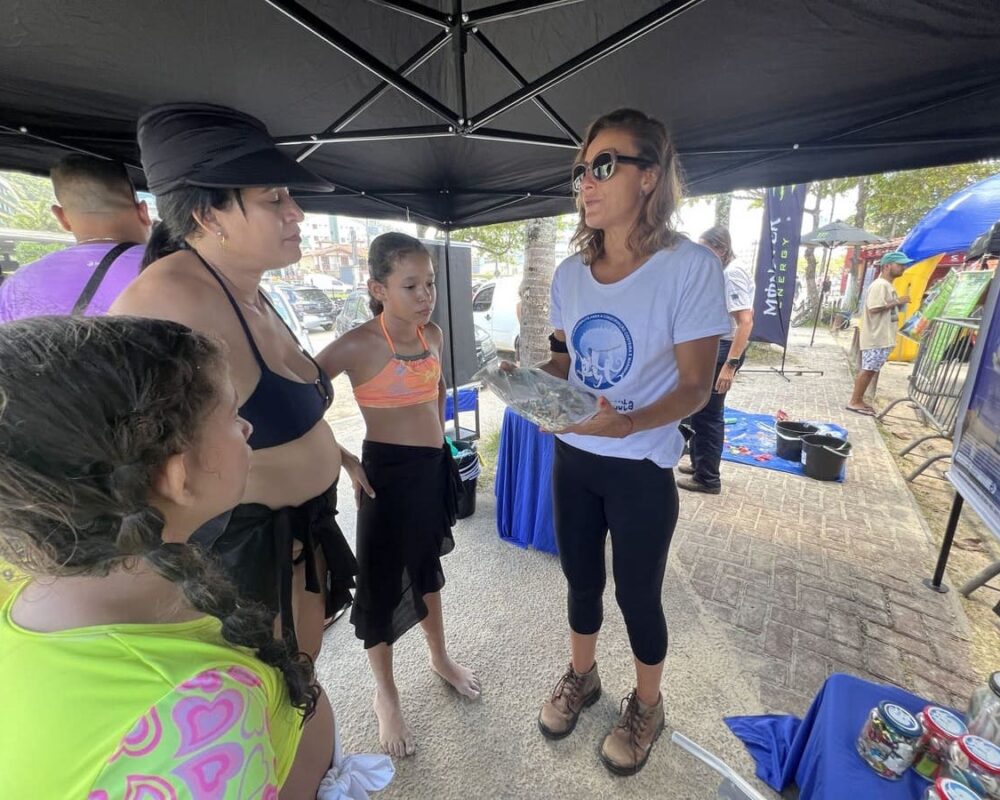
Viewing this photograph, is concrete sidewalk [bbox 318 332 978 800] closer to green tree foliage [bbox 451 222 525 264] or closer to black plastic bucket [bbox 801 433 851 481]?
black plastic bucket [bbox 801 433 851 481]

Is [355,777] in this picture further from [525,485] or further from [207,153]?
[525,485]

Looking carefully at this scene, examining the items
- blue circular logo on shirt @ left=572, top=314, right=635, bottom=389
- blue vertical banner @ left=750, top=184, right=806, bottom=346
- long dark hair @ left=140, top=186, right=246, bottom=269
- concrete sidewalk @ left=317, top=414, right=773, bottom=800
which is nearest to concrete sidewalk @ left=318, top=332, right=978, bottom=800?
concrete sidewalk @ left=317, top=414, right=773, bottom=800

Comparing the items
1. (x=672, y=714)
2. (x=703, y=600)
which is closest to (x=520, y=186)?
(x=703, y=600)

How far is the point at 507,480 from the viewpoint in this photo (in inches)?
136

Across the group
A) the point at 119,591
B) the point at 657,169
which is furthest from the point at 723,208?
the point at 119,591

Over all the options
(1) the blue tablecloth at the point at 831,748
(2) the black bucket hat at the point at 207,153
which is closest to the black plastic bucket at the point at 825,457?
(1) the blue tablecloth at the point at 831,748

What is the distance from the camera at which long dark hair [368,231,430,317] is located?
1.95m

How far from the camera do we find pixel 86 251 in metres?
1.70

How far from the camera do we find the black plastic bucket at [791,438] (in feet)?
16.1

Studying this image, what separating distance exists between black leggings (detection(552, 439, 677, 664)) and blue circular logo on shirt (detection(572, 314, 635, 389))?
302 millimetres

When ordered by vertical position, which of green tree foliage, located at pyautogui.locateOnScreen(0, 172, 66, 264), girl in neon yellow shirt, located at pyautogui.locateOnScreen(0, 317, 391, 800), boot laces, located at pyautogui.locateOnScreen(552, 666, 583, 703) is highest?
green tree foliage, located at pyautogui.locateOnScreen(0, 172, 66, 264)

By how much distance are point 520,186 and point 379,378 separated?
2452 mm

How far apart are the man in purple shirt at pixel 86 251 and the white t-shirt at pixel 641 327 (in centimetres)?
177

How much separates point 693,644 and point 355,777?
219 cm
